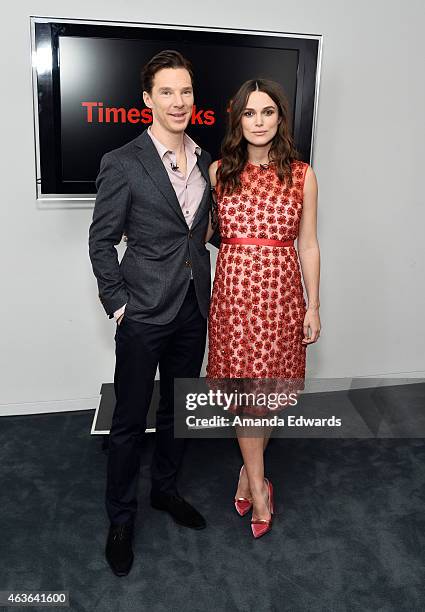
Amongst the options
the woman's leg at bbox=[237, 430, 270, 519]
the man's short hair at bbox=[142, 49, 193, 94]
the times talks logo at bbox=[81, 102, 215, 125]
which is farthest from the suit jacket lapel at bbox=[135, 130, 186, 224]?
the woman's leg at bbox=[237, 430, 270, 519]

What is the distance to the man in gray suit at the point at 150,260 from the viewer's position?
1.91 metres

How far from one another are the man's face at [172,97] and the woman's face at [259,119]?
196 mm

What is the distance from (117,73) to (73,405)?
157 cm

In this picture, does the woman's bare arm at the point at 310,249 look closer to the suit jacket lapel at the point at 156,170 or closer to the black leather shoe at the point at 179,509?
the suit jacket lapel at the point at 156,170

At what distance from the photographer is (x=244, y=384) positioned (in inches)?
89.0

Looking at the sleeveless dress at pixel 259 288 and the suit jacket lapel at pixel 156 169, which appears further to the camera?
the sleeveless dress at pixel 259 288

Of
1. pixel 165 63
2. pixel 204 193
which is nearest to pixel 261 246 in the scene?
pixel 204 193

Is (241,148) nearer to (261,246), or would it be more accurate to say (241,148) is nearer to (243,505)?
(261,246)

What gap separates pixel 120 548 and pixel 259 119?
1465mm

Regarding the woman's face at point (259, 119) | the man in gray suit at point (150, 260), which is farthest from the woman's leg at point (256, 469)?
the woman's face at point (259, 119)

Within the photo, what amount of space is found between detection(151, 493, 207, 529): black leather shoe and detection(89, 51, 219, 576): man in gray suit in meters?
0.21

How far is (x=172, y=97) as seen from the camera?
→ 190 cm

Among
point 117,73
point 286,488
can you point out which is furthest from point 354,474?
point 117,73

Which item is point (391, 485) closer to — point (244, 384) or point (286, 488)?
point (286, 488)
